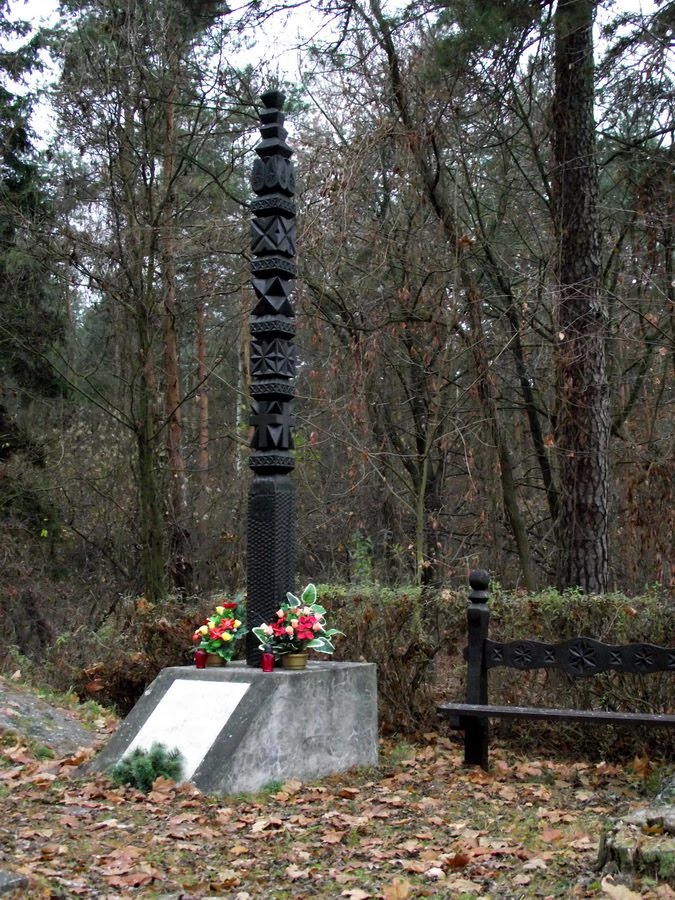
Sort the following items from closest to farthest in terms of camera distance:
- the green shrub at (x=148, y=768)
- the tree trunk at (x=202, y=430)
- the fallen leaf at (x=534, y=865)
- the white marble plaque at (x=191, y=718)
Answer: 1. the fallen leaf at (x=534, y=865)
2. the green shrub at (x=148, y=768)
3. the white marble plaque at (x=191, y=718)
4. the tree trunk at (x=202, y=430)

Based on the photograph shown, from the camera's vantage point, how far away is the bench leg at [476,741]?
732 centimetres

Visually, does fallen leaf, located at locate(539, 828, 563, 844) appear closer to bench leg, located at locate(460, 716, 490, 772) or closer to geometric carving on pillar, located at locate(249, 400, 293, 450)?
bench leg, located at locate(460, 716, 490, 772)

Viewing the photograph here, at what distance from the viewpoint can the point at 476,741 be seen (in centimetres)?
734

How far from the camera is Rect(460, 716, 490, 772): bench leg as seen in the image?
288 inches

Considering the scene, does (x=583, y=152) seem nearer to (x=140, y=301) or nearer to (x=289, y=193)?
(x=289, y=193)

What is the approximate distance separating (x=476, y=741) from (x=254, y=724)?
1886 millimetres

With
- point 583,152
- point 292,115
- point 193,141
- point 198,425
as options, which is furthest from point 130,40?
point 198,425

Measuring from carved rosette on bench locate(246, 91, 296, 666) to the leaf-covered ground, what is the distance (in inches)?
57.7

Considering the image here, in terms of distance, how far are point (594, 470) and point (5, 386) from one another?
1039 centimetres

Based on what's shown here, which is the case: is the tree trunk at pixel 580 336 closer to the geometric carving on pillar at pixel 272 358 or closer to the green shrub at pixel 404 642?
the green shrub at pixel 404 642

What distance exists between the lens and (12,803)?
5.66 meters

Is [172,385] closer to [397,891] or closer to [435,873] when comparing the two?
[435,873]

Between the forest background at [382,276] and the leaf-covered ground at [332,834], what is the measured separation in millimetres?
3496

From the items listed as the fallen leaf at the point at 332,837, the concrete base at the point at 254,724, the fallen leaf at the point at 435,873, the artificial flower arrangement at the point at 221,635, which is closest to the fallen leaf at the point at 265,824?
the fallen leaf at the point at 332,837
